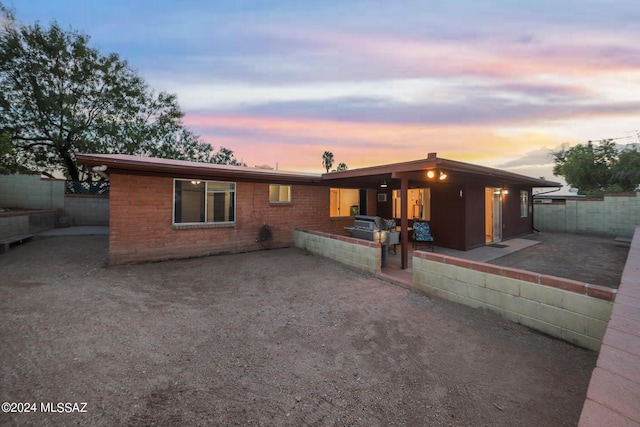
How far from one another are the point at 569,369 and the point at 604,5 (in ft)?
26.1

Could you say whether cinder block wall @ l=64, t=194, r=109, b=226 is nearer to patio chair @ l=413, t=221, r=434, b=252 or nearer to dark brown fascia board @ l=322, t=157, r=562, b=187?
dark brown fascia board @ l=322, t=157, r=562, b=187

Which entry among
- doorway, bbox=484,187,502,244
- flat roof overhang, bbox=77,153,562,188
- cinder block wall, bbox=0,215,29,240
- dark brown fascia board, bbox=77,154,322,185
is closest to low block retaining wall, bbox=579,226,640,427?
flat roof overhang, bbox=77,153,562,188

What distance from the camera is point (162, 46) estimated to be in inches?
364

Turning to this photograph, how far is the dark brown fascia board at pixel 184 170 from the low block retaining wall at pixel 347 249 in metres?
2.01

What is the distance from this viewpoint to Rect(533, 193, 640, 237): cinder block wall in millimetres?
11383

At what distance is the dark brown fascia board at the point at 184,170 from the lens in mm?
5974

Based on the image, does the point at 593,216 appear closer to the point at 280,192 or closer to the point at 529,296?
the point at 529,296

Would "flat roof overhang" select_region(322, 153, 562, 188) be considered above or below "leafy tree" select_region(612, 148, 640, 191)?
below

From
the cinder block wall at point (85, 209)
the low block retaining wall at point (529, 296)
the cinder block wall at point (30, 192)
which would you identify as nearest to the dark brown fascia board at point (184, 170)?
the low block retaining wall at point (529, 296)

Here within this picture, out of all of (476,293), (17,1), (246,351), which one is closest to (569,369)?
(476,293)

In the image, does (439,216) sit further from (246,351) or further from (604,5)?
(246,351)

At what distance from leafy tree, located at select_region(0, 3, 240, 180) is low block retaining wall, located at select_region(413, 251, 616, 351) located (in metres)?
17.5

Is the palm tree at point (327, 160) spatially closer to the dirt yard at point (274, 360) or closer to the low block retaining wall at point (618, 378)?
the dirt yard at point (274, 360)

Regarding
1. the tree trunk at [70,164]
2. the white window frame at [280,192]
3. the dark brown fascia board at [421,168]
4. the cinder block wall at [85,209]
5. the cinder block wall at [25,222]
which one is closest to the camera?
the dark brown fascia board at [421,168]
